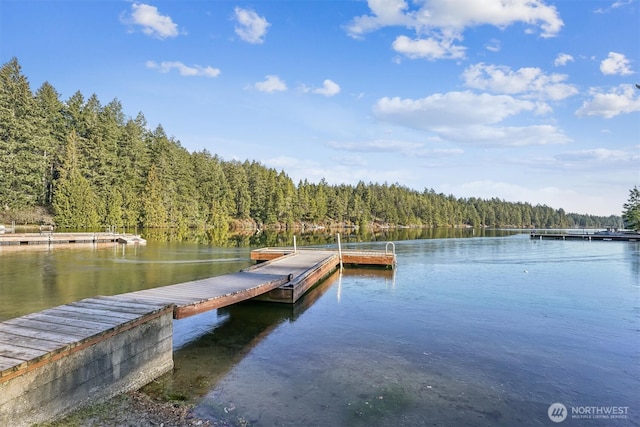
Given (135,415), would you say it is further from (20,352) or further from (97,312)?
(97,312)

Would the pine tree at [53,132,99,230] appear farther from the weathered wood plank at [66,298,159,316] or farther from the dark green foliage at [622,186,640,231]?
the dark green foliage at [622,186,640,231]

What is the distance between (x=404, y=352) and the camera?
25.3ft

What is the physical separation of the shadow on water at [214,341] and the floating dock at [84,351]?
1.33ft

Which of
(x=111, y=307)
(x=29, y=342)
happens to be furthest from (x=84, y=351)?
(x=111, y=307)

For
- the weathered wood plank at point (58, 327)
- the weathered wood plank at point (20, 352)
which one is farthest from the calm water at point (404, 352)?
the weathered wood plank at point (20, 352)

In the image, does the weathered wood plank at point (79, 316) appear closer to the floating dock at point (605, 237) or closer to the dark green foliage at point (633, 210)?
the floating dock at point (605, 237)

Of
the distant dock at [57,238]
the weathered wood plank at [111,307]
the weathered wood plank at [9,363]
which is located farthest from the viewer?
the distant dock at [57,238]

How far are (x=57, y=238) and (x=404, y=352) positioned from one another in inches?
1229

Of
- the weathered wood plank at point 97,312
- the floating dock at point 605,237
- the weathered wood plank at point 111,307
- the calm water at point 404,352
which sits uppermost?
the weathered wood plank at point 97,312

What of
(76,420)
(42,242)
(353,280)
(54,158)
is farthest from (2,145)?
(76,420)

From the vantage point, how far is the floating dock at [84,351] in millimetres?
3926

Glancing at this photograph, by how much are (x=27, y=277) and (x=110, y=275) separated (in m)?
2.91

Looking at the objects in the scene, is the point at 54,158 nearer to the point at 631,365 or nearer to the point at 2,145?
the point at 2,145

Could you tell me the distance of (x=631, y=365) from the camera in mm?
7348
